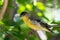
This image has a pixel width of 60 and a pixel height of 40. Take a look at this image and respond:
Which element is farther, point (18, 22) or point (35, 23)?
point (35, 23)

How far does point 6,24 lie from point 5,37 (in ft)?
0.19

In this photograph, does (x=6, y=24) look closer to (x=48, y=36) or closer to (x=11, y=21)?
(x=11, y=21)

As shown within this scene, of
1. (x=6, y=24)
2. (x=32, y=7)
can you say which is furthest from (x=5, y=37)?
(x=32, y=7)

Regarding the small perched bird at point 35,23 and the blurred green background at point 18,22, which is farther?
the small perched bird at point 35,23

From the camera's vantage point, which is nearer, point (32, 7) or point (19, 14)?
point (32, 7)

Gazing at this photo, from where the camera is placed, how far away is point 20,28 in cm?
83

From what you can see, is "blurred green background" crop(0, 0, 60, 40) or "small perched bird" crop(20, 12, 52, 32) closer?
"blurred green background" crop(0, 0, 60, 40)

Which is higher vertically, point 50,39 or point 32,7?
point 32,7

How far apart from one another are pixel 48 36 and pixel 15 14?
20 centimetres

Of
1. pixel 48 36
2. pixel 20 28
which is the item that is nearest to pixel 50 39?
pixel 48 36

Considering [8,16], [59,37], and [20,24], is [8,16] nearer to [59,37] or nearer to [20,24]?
[20,24]

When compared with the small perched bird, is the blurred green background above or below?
above

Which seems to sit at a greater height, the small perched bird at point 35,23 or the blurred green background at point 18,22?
the blurred green background at point 18,22

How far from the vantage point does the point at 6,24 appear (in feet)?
2.78
